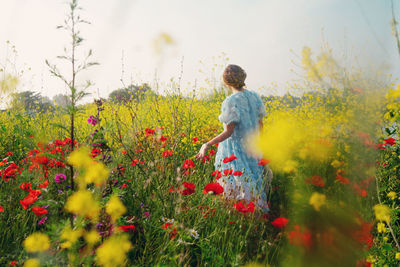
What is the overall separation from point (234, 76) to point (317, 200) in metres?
2.51

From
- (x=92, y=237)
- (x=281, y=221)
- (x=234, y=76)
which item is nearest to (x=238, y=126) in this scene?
(x=234, y=76)

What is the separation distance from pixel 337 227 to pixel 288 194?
90mm

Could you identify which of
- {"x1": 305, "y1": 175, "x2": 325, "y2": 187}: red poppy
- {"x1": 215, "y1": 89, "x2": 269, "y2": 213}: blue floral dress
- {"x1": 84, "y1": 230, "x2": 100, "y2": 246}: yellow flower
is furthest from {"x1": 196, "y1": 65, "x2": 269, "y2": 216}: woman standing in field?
{"x1": 305, "y1": 175, "x2": 325, "y2": 187}: red poppy

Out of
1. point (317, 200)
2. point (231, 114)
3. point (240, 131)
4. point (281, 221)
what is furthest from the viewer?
point (240, 131)

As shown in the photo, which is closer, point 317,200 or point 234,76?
point 317,200

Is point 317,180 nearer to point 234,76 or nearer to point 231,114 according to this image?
point 231,114

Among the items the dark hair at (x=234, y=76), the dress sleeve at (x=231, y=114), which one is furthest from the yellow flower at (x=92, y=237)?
the dark hair at (x=234, y=76)

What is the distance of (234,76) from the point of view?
2826mm

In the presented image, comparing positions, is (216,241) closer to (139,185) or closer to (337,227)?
(139,185)

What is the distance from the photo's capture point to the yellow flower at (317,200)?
1.35 ft

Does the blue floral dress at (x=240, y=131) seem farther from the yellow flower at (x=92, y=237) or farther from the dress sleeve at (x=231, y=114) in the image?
the yellow flower at (x=92, y=237)

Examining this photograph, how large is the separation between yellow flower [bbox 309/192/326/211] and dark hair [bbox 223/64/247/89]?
2501 mm

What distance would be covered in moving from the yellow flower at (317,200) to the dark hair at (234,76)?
2.50 meters

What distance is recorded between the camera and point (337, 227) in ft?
1.34
